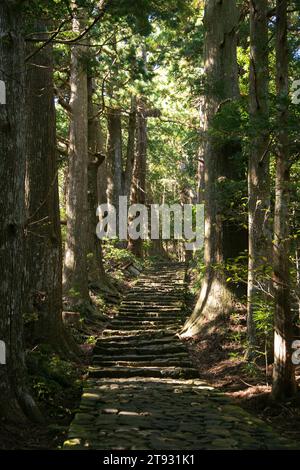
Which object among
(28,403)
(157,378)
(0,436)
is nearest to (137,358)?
(157,378)

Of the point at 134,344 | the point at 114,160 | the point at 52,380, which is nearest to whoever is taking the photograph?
the point at 52,380

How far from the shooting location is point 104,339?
10.9 metres

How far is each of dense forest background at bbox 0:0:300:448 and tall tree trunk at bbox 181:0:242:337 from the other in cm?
3

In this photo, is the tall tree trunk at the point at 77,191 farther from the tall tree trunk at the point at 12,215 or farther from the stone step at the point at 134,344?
the tall tree trunk at the point at 12,215

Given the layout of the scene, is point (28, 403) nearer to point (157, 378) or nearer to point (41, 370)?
point (41, 370)

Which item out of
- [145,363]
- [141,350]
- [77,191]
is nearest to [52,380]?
[145,363]

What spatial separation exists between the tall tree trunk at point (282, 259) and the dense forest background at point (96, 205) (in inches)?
0.6

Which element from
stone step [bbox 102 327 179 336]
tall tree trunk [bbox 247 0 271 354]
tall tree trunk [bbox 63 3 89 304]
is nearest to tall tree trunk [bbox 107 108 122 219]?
tall tree trunk [bbox 63 3 89 304]

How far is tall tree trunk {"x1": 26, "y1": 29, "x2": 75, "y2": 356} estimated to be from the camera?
8.74m

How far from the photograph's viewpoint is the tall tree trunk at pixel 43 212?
8742 millimetres

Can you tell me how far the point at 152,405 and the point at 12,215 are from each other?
10.2 feet

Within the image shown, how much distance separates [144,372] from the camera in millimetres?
8930

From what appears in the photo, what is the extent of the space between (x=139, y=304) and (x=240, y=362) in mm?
6913

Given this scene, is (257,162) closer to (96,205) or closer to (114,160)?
(96,205)
